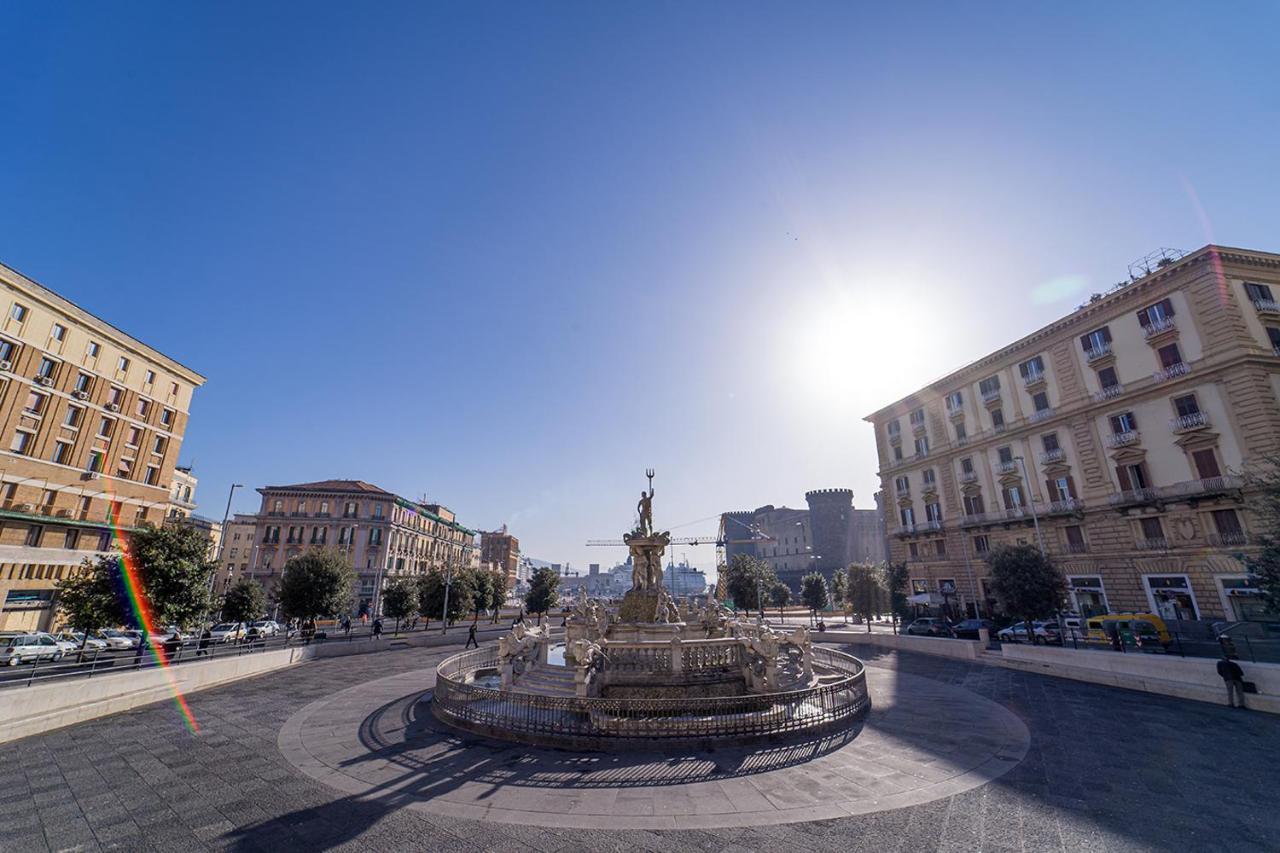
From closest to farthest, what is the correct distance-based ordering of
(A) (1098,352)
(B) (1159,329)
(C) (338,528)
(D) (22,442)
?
(B) (1159,329) → (A) (1098,352) → (D) (22,442) → (C) (338,528)

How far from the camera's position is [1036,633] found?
27328 mm

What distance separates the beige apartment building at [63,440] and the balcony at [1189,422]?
197ft

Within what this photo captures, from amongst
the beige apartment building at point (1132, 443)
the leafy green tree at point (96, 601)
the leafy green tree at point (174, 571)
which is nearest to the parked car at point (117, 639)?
the leafy green tree at point (96, 601)

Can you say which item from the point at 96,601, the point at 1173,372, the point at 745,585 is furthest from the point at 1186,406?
the point at 96,601

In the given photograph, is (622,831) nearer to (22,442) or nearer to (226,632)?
(226,632)

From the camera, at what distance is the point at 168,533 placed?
20.7 metres

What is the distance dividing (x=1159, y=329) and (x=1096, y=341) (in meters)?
3.68

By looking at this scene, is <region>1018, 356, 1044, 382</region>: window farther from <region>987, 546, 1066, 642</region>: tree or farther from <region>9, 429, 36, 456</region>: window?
<region>9, 429, 36, 456</region>: window

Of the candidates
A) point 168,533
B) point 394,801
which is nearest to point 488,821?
point 394,801

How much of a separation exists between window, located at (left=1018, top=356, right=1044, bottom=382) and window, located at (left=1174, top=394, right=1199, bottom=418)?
26.9ft

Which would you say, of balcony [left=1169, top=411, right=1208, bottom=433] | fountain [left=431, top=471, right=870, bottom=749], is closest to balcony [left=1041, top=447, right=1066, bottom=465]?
balcony [left=1169, top=411, right=1208, bottom=433]

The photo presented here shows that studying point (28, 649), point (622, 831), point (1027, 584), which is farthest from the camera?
point (1027, 584)

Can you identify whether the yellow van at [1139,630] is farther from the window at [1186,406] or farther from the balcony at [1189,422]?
the window at [1186,406]

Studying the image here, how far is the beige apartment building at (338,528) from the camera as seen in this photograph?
59.4 m
